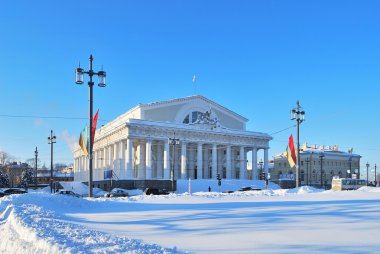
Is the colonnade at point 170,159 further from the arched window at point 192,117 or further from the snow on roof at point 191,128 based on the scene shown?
the arched window at point 192,117

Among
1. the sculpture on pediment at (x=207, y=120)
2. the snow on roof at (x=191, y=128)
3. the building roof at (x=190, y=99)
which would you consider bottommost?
the snow on roof at (x=191, y=128)

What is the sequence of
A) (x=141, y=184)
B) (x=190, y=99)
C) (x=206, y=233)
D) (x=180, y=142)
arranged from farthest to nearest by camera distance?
(x=190, y=99) → (x=180, y=142) → (x=141, y=184) → (x=206, y=233)

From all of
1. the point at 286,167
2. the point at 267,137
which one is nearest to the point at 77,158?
the point at 267,137

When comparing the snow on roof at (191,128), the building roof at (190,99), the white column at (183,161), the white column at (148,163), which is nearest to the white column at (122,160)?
the white column at (148,163)

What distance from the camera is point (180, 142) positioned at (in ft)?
230

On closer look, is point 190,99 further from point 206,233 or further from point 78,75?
point 206,233

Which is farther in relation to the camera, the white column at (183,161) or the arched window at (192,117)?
the arched window at (192,117)

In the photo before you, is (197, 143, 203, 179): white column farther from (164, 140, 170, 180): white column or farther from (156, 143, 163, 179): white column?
(156, 143, 163, 179): white column

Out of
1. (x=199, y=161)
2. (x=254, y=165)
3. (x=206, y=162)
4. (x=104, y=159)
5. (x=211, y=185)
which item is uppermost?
(x=104, y=159)

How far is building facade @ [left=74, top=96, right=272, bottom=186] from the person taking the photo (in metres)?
67.2

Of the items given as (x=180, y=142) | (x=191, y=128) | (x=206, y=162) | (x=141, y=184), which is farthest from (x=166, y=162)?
(x=206, y=162)

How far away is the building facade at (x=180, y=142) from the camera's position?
67188 mm

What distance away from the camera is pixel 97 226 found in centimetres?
1174

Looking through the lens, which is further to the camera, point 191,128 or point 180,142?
point 191,128
